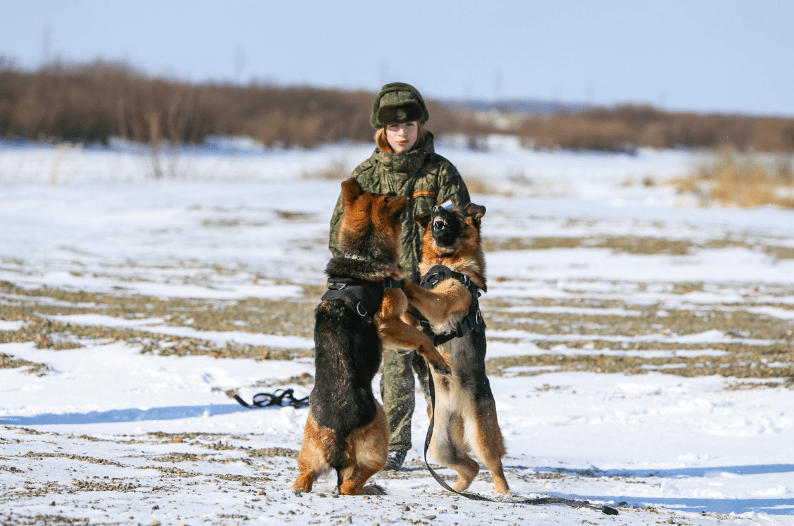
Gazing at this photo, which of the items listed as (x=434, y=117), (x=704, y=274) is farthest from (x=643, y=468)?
(x=434, y=117)

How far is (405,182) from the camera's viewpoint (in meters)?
5.23

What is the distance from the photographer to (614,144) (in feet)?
164

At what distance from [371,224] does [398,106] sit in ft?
3.43

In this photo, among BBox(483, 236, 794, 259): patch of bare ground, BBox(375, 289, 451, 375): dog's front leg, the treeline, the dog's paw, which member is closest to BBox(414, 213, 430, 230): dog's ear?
BBox(375, 289, 451, 375): dog's front leg

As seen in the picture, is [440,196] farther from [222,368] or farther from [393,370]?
[222,368]

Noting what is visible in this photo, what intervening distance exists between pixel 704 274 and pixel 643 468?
1018cm

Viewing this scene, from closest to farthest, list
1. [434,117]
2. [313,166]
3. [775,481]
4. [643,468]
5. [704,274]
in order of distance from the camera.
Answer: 1. [775,481]
2. [643,468]
3. [704,274]
4. [313,166]
5. [434,117]

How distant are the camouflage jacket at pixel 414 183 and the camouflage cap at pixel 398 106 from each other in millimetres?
212

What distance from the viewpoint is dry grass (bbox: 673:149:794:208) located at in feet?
83.9

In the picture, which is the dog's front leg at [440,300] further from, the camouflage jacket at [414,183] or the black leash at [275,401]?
the black leash at [275,401]

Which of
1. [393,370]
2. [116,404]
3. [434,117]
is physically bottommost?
[116,404]

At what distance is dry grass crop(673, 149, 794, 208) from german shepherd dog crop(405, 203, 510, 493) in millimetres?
23193

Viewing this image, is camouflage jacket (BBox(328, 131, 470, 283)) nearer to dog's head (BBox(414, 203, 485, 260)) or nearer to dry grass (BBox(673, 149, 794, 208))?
dog's head (BBox(414, 203, 485, 260))

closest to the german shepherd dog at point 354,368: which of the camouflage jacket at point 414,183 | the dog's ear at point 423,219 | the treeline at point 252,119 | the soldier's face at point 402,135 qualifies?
the dog's ear at point 423,219
